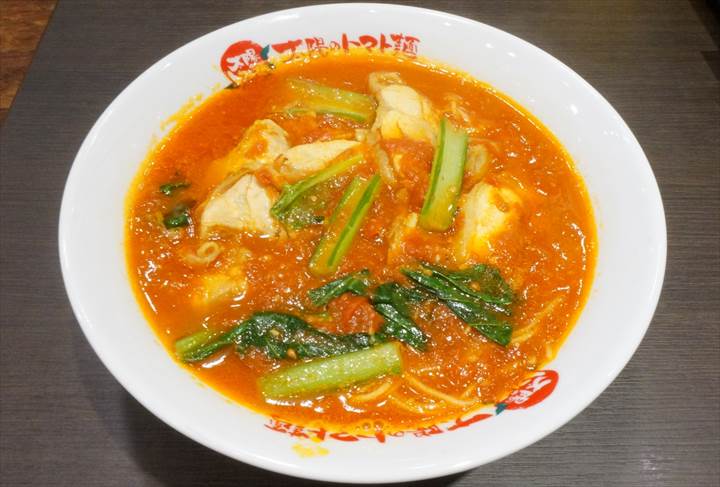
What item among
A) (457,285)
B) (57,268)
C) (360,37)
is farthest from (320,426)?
(360,37)

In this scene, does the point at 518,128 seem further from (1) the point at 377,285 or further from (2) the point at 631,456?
(2) the point at 631,456

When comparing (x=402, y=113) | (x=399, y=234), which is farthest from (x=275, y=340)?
(x=402, y=113)

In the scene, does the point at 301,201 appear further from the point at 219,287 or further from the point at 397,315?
the point at 397,315

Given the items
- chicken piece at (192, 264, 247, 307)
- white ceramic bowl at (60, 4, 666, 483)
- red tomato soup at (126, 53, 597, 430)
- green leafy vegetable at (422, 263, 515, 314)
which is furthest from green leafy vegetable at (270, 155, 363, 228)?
white ceramic bowl at (60, 4, 666, 483)

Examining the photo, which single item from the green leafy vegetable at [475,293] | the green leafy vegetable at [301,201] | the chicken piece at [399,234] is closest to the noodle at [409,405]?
Answer: the green leafy vegetable at [475,293]

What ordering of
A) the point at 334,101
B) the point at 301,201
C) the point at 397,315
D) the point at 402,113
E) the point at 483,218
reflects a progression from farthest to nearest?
the point at 334,101, the point at 402,113, the point at 301,201, the point at 483,218, the point at 397,315

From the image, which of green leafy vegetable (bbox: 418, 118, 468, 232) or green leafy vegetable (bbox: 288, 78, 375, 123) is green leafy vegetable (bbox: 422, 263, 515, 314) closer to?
green leafy vegetable (bbox: 418, 118, 468, 232)
